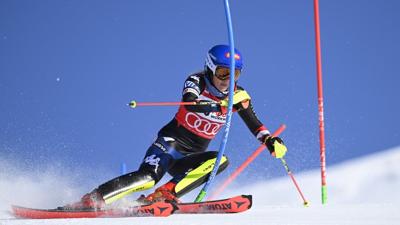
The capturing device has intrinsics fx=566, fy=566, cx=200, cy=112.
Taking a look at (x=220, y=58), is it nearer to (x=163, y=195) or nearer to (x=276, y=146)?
(x=276, y=146)

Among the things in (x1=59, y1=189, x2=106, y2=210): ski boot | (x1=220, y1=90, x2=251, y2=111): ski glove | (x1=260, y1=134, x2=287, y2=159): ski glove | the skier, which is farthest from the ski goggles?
(x1=59, y1=189, x2=106, y2=210): ski boot

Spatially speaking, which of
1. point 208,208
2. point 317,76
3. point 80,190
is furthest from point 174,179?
point 317,76

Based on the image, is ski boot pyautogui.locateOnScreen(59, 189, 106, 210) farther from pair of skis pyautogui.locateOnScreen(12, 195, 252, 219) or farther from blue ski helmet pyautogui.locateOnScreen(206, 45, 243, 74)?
blue ski helmet pyautogui.locateOnScreen(206, 45, 243, 74)

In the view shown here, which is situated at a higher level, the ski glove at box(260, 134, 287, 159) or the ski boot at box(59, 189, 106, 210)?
the ski glove at box(260, 134, 287, 159)

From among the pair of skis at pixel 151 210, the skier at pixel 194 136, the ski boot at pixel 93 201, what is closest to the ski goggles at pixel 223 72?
the skier at pixel 194 136

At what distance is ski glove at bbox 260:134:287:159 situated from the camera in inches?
211

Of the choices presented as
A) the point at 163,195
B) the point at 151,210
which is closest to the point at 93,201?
the point at 151,210

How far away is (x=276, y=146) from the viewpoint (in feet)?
17.6

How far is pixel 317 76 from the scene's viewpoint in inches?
244

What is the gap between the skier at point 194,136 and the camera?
16.3ft

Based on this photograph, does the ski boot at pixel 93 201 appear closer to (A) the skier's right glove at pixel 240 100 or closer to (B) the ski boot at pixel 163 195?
(B) the ski boot at pixel 163 195

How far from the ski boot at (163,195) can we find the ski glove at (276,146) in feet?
3.32

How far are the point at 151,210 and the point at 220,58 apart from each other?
66.3 inches

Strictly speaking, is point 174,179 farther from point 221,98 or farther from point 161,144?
point 221,98
